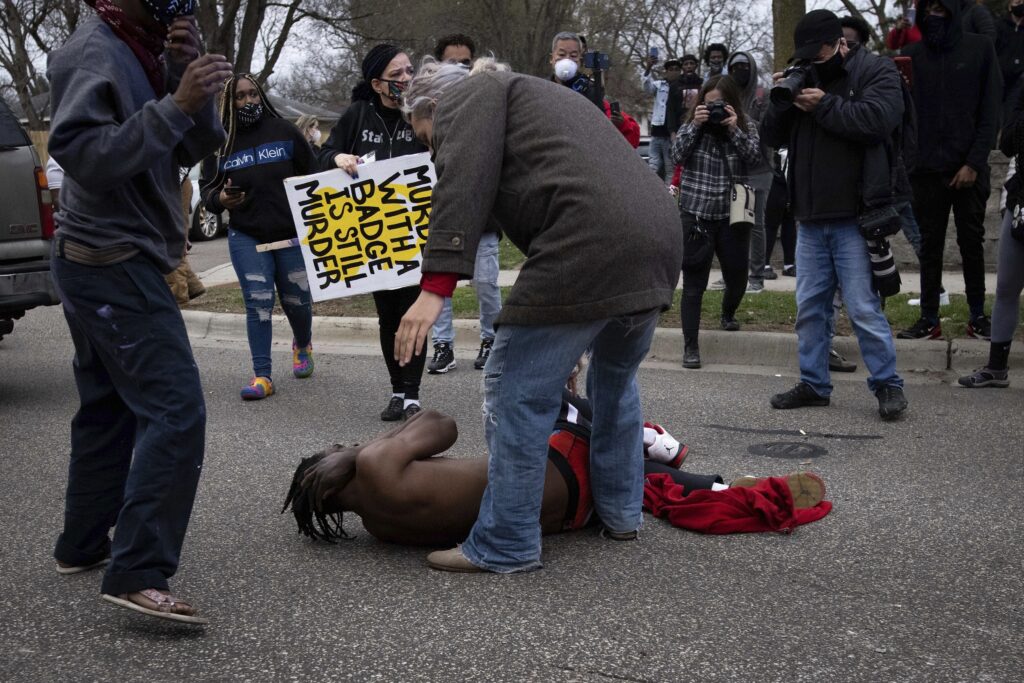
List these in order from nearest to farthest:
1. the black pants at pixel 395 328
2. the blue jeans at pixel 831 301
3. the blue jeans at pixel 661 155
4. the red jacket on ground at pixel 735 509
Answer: the red jacket on ground at pixel 735 509 → the blue jeans at pixel 831 301 → the black pants at pixel 395 328 → the blue jeans at pixel 661 155

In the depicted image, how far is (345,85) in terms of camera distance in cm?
5172

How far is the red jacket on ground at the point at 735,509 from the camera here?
4164 millimetres

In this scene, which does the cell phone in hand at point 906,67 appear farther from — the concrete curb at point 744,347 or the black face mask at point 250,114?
the black face mask at point 250,114

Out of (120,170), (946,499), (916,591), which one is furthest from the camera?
(946,499)

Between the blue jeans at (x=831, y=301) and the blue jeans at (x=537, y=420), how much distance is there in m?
2.45

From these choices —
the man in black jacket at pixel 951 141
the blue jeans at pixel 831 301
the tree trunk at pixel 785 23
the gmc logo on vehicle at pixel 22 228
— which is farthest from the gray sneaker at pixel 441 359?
the tree trunk at pixel 785 23

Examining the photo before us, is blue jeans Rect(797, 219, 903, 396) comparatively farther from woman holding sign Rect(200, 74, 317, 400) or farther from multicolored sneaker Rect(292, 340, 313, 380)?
multicolored sneaker Rect(292, 340, 313, 380)

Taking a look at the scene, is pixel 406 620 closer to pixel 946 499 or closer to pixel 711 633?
pixel 711 633

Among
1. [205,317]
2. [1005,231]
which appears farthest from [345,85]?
[1005,231]

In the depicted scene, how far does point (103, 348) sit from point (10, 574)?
3.45ft

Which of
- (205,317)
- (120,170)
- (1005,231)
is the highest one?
(120,170)

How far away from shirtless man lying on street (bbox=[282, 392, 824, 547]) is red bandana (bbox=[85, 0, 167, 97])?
1.35m

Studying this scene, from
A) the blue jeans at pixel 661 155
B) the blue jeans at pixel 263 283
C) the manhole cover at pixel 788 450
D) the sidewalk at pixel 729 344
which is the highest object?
the blue jeans at pixel 661 155

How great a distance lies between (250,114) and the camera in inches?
268
